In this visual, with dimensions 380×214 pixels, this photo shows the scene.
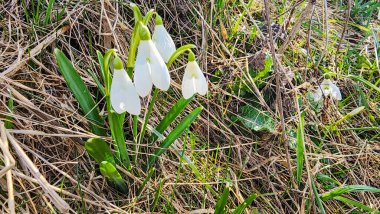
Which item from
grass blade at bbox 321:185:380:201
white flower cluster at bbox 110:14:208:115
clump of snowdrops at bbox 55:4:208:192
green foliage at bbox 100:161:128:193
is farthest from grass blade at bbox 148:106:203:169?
grass blade at bbox 321:185:380:201

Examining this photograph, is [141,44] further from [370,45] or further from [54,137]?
[370,45]

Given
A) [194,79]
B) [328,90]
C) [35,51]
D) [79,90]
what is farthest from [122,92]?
[328,90]

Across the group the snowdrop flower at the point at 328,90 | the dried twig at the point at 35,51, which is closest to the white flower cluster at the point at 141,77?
the dried twig at the point at 35,51

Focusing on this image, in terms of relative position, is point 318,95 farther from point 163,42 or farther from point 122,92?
point 122,92

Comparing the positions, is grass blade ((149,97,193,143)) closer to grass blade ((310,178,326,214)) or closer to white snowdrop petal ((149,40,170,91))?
white snowdrop petal ((149,40,170,91))

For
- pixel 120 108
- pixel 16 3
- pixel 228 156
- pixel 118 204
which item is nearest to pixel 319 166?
pixel 228 156

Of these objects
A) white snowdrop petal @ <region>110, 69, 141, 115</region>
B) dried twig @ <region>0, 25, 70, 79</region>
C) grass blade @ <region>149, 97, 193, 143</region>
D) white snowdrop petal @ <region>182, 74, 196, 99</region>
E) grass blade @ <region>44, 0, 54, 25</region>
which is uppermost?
grass blade @ <region>44, 0, 54, 25</region>

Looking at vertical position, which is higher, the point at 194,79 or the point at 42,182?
the point at 194,79
